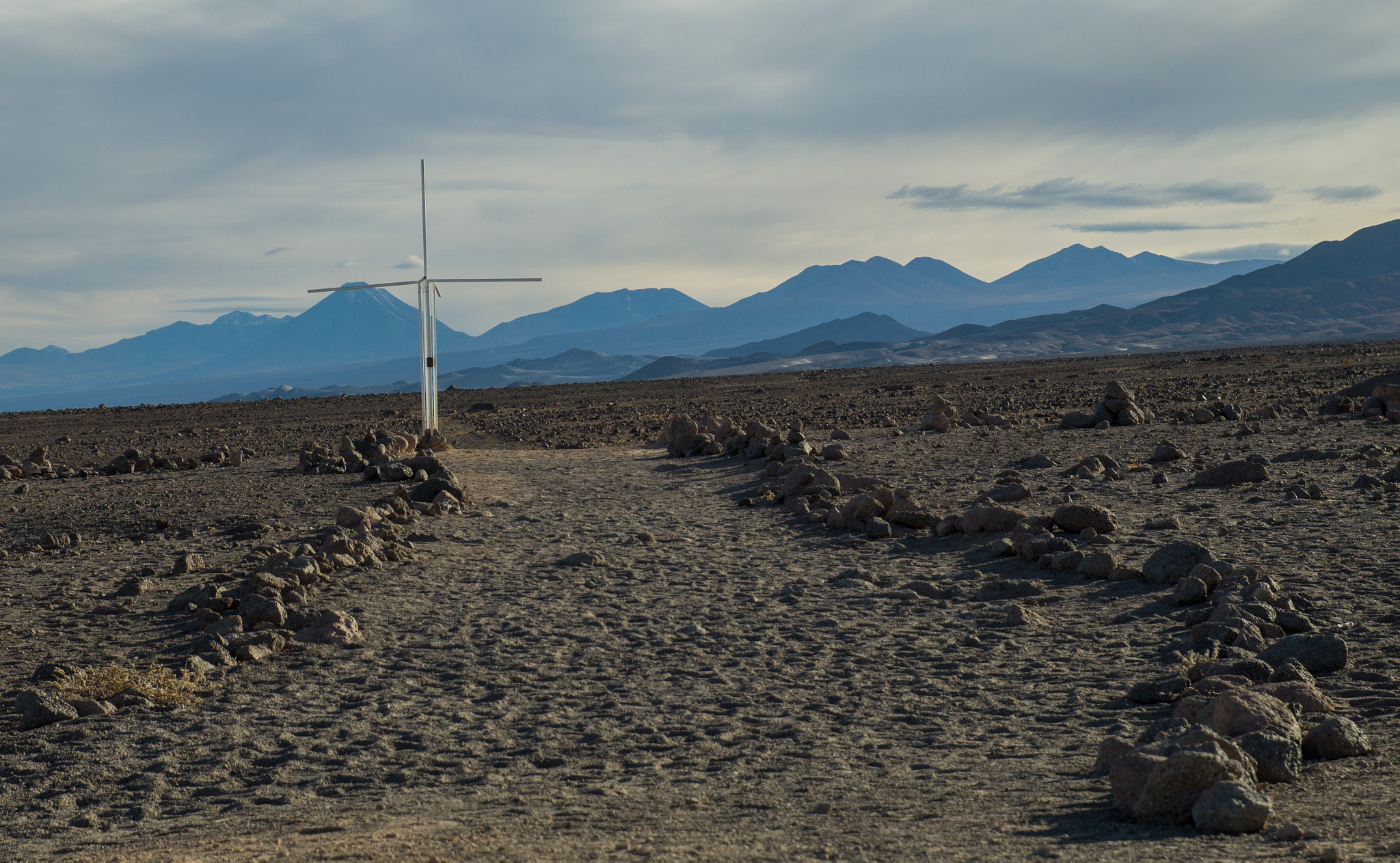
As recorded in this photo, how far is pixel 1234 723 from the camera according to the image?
16.5ft

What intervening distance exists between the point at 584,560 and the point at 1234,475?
27.9ft

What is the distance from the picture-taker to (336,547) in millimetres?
11430

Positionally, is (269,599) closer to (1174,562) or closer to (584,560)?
(584,560)

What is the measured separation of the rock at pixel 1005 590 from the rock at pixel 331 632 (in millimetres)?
5351

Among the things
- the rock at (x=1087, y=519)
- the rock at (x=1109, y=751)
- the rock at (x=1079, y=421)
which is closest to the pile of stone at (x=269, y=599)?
the rock at (x=1109, y=751)

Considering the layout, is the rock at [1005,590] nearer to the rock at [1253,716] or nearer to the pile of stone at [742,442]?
the rock at [1253,716]

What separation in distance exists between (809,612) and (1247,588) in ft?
11.4

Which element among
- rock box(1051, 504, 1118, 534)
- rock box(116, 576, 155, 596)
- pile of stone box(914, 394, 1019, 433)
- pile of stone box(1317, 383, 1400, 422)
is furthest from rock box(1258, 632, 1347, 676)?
pile of stone box(914, 394, 1019, 433)

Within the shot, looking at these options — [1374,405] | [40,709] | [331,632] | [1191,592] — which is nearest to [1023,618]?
[1191,592]

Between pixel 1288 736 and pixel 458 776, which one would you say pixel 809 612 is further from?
pixel 1288 736

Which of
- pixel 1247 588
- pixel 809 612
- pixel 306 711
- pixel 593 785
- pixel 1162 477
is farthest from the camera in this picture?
pixel 1162 477

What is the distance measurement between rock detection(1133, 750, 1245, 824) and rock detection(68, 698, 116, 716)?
6270 millimetres

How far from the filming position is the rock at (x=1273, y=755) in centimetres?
471

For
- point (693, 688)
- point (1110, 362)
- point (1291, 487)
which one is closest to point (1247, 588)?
point (693, 688)
